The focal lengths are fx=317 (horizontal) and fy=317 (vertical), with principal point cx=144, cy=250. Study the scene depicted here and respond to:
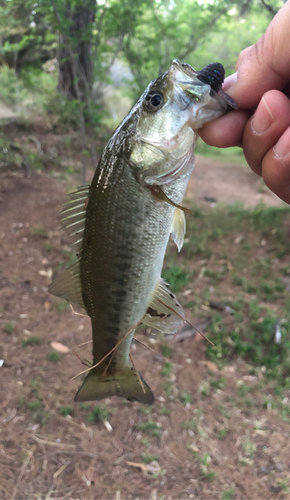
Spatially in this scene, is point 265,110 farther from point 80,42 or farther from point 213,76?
point 80,42

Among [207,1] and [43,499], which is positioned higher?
[207,1]

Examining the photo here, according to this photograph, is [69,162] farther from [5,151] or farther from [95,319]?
[95,319]

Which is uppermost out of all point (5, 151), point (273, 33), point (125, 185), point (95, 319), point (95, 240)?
point (273, 33)

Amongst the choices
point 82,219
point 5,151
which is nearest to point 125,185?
point 82,219

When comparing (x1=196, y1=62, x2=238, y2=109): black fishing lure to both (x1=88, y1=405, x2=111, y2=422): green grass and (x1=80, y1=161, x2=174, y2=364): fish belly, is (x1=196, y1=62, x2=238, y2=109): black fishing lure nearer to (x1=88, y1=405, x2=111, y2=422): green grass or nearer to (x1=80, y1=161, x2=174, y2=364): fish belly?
(x1=80, y1=161, x2=174, y2=364): fish belly

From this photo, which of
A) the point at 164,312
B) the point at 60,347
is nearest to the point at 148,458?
the point at 60,347

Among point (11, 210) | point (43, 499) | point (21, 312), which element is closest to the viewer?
point (43, 499)

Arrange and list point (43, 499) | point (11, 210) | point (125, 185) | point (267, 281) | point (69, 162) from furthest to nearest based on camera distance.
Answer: point (69, 162) < point (11, 210) < point (267, 281) < point (43, 499) < point (125, 185)

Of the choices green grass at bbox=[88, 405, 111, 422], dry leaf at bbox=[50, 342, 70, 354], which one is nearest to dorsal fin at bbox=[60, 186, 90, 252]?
green grass at bbox=[88, 405, 111, 422]
